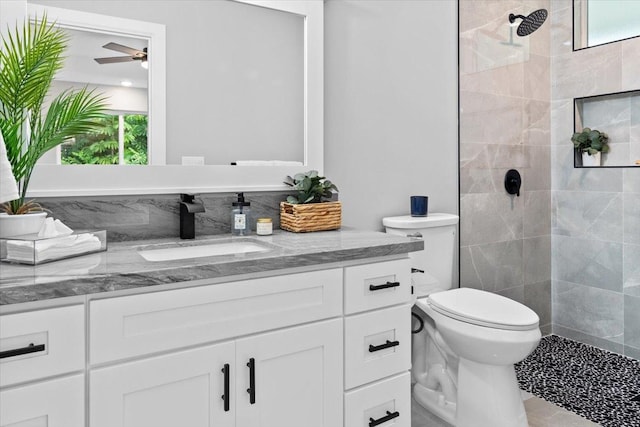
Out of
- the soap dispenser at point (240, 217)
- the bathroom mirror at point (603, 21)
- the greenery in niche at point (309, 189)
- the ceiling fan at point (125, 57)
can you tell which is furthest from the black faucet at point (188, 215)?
the bathroom mirror at point (603, 21)

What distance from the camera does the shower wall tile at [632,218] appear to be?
2629 mm

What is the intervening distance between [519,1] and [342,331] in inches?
97.9

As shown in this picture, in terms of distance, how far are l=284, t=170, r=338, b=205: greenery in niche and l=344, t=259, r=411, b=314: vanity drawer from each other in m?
0.46

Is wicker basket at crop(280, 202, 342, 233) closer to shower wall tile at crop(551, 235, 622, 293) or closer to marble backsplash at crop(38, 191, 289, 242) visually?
marble backsplash at crop(38, 191, 289, 242)

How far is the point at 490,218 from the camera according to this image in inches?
106

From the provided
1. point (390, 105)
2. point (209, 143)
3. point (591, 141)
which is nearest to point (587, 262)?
point (591, 141)

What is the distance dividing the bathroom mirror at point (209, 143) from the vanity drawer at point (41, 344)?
2.05 ft

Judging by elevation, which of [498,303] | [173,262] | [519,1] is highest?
[519,1]

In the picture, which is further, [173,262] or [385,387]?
[385,387]

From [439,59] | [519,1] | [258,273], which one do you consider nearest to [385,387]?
[258,273]

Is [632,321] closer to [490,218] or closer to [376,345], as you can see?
[490,218]

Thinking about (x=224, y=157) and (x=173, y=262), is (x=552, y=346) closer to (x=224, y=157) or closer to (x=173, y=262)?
(x=224, y=157)

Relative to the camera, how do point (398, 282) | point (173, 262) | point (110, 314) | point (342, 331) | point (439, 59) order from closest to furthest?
point (110, 314) < point (173, 262) < point (342, 331) < point (398, 282) < point (439, 59)

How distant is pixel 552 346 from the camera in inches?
114
